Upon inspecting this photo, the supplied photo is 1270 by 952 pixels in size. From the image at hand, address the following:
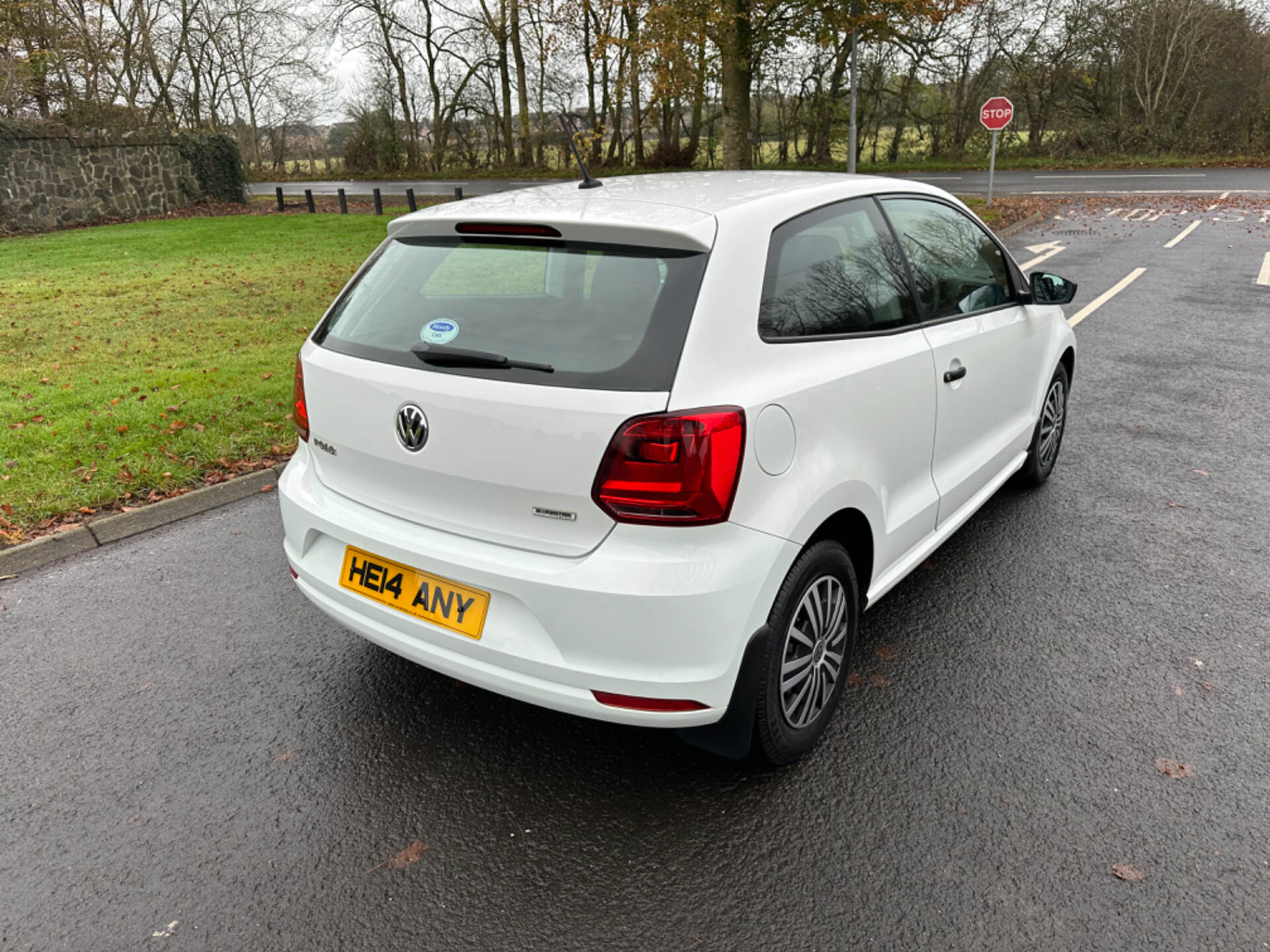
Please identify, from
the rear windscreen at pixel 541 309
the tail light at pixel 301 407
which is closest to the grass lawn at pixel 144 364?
the tail light at pixel 301 407

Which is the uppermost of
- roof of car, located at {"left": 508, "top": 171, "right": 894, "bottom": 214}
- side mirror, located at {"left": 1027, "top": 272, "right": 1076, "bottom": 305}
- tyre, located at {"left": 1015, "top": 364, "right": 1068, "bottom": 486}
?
roof of car, located at {"left": 508, "top": 171, "right": 894, "bottom": 214}

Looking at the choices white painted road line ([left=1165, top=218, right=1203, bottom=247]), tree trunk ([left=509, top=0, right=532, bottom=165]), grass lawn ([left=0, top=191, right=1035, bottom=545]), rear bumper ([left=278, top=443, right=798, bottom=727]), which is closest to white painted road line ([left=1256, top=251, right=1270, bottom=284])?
white painted road line ([left=1165, top=218, right=1203, bottom=247])

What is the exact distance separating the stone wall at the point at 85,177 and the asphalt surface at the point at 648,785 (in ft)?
73.0

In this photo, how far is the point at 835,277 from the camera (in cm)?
290

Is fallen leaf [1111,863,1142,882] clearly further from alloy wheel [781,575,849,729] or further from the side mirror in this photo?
the side mirror

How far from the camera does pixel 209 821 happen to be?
2.63 meters

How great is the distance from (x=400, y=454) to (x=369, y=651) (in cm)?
125

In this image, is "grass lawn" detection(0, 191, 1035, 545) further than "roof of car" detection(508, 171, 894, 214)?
Yes

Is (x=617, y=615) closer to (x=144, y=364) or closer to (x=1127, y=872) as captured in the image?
(x=1127, y=872)

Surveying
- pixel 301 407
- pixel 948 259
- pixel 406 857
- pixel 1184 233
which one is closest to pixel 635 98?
pixel 1184 233

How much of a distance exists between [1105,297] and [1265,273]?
308 cm

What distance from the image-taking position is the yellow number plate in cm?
246

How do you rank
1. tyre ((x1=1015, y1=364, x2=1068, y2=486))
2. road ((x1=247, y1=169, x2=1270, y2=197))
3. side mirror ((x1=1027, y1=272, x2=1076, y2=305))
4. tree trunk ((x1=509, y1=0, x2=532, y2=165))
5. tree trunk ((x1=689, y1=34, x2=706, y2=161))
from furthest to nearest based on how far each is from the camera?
1. tree trunk ((x1=509, y1=0, x2=532, y2=165))
2. road ((x1=247, y1=169, x2=1270, y2=197))
3. tree trunk ((x1=689, y1=34, x2=706, y2=161))
4. tyre ((x1=1015, y1=364, x2=1068, y2=486))
5. side mirror ((x1=1027, y1=272, x2=1076, y2=305))

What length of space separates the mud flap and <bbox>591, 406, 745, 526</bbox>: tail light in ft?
1.33
